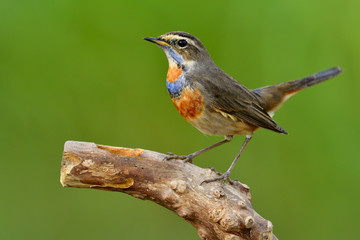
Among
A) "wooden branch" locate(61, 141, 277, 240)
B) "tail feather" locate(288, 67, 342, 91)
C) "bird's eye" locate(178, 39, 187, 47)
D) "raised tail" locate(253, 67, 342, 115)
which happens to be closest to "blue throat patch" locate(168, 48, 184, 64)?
"bird's eye" locate(178, 39, 187, 47)

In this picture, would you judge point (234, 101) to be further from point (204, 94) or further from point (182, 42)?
point (182, 42)

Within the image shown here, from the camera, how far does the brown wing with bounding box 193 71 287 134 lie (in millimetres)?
5785

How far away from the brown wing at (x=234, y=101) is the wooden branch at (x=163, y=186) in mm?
1142

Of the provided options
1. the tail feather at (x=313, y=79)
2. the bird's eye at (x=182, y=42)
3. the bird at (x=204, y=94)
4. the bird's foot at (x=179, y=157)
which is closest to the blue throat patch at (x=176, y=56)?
the bird at (x=204, y=94)

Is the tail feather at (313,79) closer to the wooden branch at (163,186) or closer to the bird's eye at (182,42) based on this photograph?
the bird's eye at (182,42)

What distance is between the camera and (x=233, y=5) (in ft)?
23.4

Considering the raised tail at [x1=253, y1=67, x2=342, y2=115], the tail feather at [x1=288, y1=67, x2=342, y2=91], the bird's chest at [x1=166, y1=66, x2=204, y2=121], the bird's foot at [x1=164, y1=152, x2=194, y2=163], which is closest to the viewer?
the bird's foot at [x1=164, y1=152, x2=194, y2=163]

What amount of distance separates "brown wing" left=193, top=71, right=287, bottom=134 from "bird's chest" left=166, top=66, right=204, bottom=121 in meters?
0.13

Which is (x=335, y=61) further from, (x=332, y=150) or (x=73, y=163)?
(x=73, y=163)

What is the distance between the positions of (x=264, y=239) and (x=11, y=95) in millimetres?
4029

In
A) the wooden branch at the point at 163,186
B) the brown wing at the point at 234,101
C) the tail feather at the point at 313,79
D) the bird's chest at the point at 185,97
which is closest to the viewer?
the wooden branch at the point at 163,186

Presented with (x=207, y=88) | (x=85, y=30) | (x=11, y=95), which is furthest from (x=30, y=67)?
(x=207, y=88)

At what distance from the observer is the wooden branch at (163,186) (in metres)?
4.68

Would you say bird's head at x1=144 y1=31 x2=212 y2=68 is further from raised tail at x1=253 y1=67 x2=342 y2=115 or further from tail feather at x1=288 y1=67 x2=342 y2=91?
tail feather at x1=288 y1=67 x2=342 y2=91
